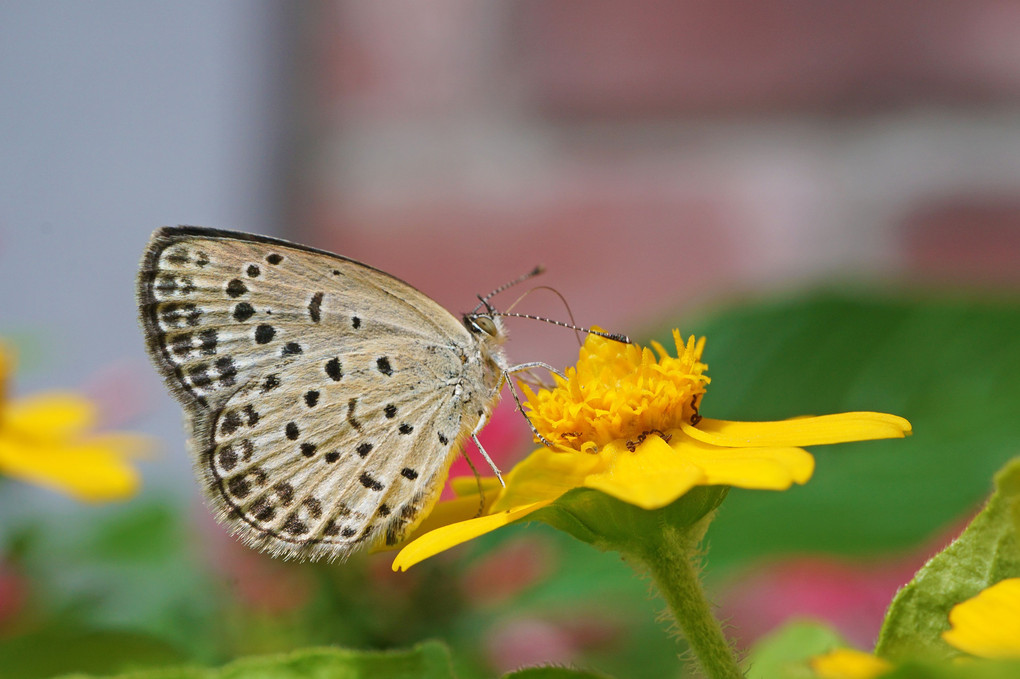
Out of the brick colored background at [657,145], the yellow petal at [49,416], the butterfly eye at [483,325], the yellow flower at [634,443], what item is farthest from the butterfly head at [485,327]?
the brick colored background at [657,145]

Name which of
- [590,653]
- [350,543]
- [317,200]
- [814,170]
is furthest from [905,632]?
[317,200]

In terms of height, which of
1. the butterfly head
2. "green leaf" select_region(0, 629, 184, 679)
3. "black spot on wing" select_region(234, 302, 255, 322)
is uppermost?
the butterfly head

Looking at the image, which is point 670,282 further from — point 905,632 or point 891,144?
point 905,632

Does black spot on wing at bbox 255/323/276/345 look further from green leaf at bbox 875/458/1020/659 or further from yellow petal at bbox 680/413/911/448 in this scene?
green leaf at bbox 875/458/1020/659

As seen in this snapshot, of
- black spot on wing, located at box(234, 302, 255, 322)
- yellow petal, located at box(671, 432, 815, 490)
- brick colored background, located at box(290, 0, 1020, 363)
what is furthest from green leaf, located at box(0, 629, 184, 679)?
brick colored background, located at box(290, 0, 1020, 363)

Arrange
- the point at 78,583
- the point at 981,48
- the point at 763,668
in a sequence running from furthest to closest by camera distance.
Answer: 1. the point at 981,48
2. the point at 78,583
3. the point at 763,668
